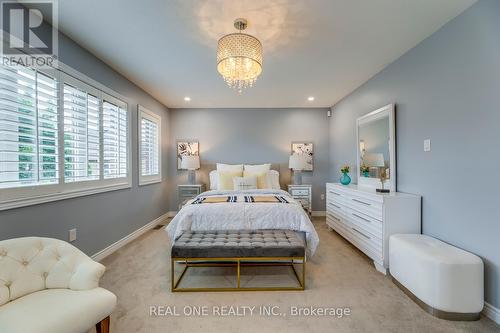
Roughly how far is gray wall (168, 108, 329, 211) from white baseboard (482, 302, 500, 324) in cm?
330

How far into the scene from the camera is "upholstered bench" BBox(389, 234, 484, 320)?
165cm

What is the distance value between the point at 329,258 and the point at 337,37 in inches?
101

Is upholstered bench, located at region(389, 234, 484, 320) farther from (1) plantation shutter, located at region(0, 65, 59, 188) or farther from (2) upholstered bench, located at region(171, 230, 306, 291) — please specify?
(1) plantation shutter, located at region(0, 65, 59, 188)

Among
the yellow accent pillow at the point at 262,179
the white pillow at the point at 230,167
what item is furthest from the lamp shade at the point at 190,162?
the yellow accent pillow at the point at 262,179

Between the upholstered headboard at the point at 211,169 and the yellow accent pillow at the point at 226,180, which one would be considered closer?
the yellow accent pillow at the point at 226,180

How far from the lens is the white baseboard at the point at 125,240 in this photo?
8.95 feet

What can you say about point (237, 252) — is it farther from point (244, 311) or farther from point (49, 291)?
point (49, 291)

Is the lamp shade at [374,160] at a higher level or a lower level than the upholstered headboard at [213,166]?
higher

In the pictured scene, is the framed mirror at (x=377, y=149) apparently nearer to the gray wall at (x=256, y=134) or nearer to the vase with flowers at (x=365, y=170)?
the vase with flowers at (x=365, y=170)

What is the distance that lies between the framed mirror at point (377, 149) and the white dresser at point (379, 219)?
31 centimetres

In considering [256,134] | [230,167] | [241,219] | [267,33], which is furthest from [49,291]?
[256,134]

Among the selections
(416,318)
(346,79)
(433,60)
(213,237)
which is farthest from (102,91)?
(416,318)

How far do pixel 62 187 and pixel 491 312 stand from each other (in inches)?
153

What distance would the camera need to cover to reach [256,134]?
5004 mm
